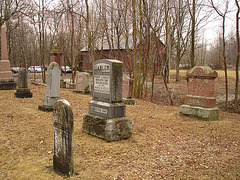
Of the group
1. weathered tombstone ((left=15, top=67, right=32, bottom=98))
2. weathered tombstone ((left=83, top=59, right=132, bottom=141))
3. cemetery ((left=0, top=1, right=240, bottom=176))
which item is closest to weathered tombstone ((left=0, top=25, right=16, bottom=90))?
weathered tombstone ((left=15, top=67, right=32, bottom=98))

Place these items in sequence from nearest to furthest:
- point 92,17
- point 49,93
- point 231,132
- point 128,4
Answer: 1. point 231,132
2. point 49,93
3. point 128,4
4. point 92,17

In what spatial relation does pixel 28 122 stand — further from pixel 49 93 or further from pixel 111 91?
pixel 111 91

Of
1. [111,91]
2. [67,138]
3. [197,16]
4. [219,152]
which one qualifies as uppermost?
[197,16]

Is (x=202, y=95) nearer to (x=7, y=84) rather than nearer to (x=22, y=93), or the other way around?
(x=22, y=93)

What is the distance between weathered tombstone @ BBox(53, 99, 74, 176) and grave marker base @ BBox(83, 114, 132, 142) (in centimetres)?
180

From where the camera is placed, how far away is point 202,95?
8219mm

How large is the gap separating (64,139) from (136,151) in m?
1.88

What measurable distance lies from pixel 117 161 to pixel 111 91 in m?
1.88

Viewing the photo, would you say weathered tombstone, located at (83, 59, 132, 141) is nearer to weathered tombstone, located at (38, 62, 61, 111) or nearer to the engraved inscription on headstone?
the engraved inscription on headstone

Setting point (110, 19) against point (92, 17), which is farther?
point (92, 17)

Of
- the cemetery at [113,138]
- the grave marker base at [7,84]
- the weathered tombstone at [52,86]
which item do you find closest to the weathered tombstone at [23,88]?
the cemetery at [113,138]

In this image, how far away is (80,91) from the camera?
14.5 meters

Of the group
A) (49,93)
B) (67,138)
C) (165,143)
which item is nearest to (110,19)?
(49,93)

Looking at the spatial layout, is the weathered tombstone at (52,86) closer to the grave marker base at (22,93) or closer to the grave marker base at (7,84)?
the grave marker base at (22,93)
